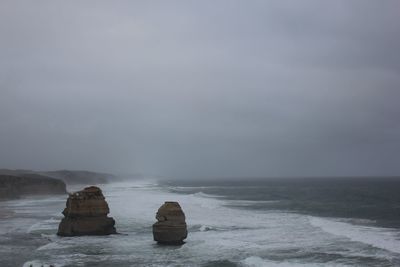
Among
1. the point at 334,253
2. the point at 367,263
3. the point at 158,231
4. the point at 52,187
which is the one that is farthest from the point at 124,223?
the point at 52,187

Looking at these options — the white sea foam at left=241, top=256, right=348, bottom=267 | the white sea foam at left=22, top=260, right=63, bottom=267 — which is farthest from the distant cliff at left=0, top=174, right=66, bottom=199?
the white sea foam at left=241, top=256, right=348, bottom=267

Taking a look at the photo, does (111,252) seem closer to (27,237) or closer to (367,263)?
(27,237)

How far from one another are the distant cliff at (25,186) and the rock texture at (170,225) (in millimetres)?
58263

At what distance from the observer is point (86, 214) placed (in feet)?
107

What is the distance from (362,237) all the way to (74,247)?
18913 mm

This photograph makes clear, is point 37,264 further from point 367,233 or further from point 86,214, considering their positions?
point 367,233

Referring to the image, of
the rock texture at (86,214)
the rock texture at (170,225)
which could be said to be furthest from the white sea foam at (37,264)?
the rock texture at (86,214)

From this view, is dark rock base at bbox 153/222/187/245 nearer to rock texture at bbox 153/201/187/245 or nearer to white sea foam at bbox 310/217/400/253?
rock texture at bbox 153/201/187/245

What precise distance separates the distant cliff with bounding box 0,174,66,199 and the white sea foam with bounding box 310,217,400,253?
57160mm

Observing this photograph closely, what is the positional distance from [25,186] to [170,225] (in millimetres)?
70242

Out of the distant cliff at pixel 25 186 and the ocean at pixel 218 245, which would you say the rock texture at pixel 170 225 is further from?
the distant cliff at pixel 25 186

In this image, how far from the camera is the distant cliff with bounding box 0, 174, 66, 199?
8506cm

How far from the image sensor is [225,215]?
5059 centimetres

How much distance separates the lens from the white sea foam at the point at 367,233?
102 feet
